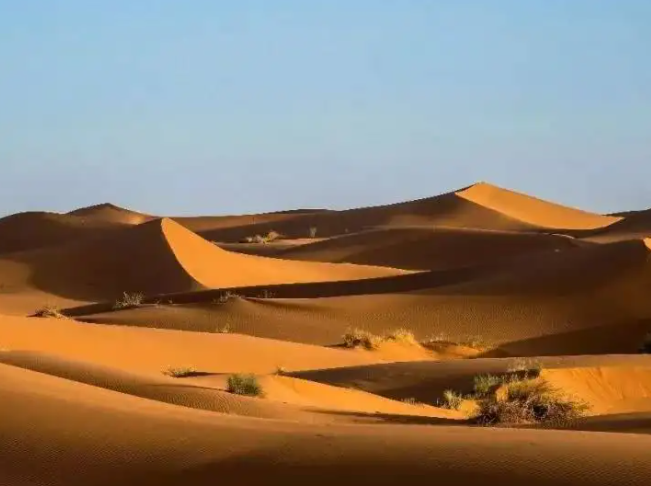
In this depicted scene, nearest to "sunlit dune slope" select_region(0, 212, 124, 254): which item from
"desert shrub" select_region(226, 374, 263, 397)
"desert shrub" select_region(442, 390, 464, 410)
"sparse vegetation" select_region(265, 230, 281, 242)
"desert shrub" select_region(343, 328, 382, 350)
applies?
"sparse vegetation" select_region(265, 230, 281, 242)

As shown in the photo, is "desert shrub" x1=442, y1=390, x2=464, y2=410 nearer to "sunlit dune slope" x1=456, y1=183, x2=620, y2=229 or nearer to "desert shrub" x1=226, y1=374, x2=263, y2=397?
"desert shrub" x1=226, y1=374, x2=263, y2=397

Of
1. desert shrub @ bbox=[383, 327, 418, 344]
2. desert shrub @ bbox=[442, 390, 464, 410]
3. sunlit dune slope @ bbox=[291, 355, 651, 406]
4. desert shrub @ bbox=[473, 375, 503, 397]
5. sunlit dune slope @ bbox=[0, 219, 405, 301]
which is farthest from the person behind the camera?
sunlit dune slope @ bbox=[0, 219, 405, 301]

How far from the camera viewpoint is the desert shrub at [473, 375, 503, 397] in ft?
51.2

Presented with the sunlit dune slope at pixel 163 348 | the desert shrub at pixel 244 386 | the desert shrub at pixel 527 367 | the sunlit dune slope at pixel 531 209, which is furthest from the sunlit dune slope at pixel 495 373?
the sunlit dune slope at pixel 531 209

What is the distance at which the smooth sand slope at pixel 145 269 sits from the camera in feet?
137

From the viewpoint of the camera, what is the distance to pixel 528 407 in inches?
504

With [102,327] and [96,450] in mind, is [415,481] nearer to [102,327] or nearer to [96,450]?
[96,450]

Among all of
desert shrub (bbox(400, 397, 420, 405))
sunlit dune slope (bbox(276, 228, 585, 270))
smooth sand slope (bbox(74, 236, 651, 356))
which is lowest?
desert shrub (bbox(400, 397, 420, 405))

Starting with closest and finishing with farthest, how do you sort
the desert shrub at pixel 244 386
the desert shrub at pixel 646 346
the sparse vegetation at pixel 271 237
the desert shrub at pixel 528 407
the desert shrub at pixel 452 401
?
the desert shrub at pixel 528 407
the desert shrub at pixel 244 386
the desert shrub at pixel 452 401
the desert shrub at pixel 646 346
the sparse vegetation at pixel 271 237

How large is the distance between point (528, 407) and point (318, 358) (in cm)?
886

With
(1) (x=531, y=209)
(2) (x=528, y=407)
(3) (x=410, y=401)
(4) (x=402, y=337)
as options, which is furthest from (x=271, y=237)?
(2) (x=528, y=407)

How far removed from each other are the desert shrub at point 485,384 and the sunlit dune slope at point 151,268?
79.8 feet

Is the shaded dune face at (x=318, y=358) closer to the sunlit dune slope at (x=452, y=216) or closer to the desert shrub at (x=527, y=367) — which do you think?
the desert shrub at (x=527, y=367)

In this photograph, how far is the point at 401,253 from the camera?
2169 inches
